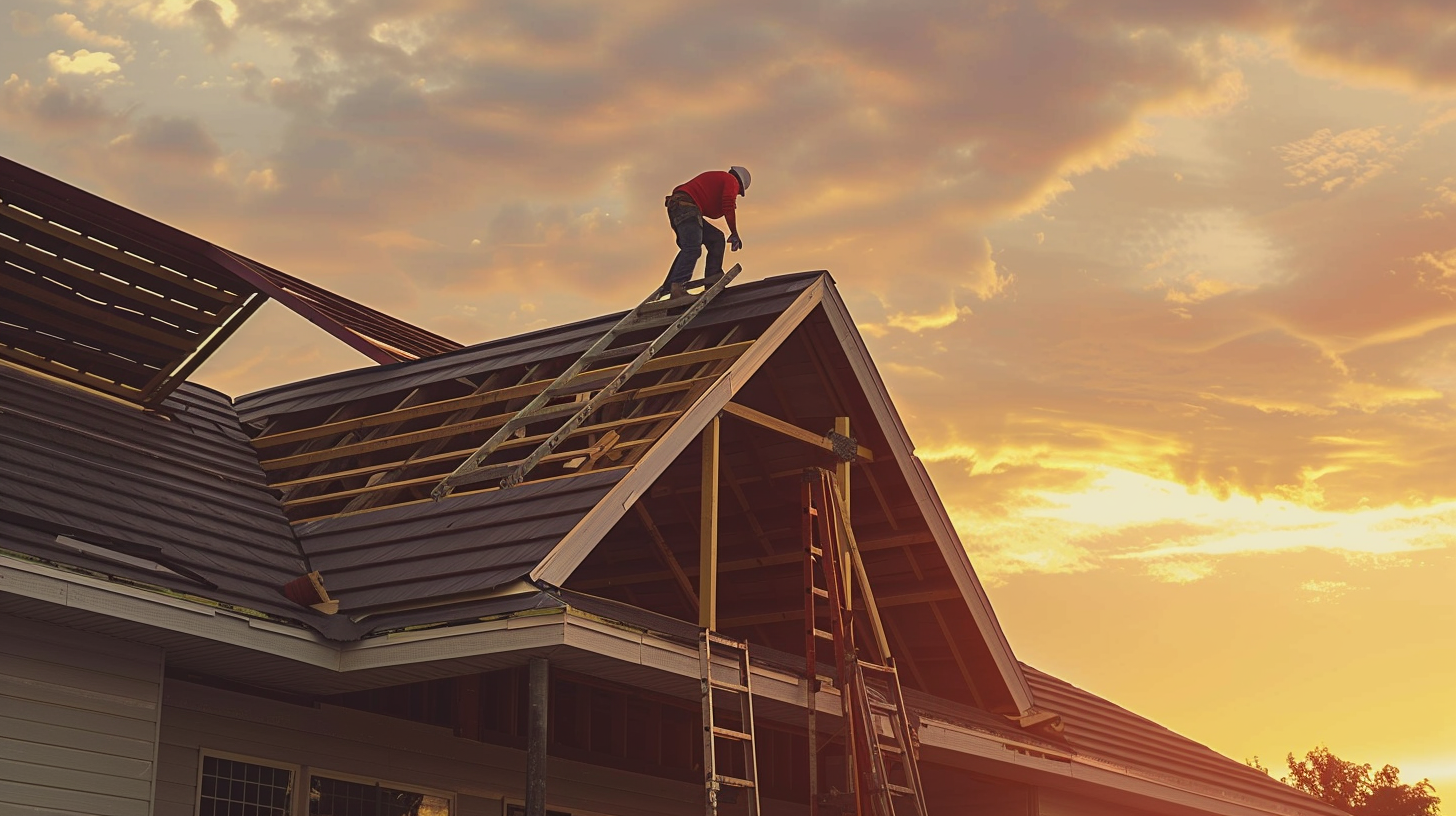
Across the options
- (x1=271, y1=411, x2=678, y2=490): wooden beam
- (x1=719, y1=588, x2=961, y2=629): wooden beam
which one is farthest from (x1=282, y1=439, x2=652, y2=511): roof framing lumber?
(x1=719, y1=588, x2=961, y2=629): wooden beam

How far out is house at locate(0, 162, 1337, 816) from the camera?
11.2m

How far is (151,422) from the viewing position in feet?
52.9

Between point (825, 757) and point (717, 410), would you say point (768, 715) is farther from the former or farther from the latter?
point (825, 757)

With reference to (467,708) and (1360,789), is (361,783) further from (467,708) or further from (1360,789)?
(1360,789)

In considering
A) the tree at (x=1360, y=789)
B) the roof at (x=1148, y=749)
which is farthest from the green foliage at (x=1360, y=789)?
the roof at (x=1148, y=749)

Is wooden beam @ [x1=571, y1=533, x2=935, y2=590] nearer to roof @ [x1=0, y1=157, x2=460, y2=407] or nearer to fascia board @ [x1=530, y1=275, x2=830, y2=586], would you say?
fascia board @ [x1=530, y1=275, x2=830, y2=586]

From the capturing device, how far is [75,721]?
10.9 m

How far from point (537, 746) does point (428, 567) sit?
210 centimetres

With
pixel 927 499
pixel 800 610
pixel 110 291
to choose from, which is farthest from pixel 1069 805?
pixel 110 291

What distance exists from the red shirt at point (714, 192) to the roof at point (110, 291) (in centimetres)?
463

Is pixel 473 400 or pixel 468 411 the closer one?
pixel 473 400

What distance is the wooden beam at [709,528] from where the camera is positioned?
1300 centimetres

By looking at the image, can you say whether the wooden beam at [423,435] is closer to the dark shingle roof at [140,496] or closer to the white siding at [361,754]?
the dark shingle roof at [140,496]

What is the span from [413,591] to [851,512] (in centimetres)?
635
